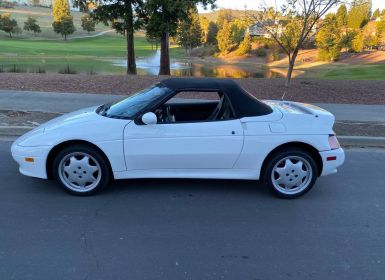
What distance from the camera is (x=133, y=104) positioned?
4.67 metres

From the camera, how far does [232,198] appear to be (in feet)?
15.0

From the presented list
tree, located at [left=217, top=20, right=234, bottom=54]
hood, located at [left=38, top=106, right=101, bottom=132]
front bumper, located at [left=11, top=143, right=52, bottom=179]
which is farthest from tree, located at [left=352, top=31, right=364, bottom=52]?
front bumper, located at [left=11, top=143, right=52, bottom=179]

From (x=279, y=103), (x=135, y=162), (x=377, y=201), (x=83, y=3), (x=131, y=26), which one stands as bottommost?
(x=377, y=201)

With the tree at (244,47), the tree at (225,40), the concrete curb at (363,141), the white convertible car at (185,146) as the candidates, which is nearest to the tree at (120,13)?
the concrete curb at (363,141)

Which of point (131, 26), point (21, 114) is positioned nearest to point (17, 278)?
point (21, 114)

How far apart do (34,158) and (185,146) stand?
1.68 m

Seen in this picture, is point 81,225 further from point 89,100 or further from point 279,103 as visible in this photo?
point 89,100

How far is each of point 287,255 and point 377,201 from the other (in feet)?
6.16

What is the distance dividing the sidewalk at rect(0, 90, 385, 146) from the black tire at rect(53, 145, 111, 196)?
10.6 ft

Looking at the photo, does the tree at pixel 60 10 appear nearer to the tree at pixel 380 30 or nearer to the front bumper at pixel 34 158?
the tree at pixel 380 30

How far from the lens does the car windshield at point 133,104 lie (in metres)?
4.50

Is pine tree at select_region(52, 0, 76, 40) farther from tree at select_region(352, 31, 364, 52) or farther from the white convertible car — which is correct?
the white convertible car

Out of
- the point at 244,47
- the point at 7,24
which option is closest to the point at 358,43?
the point at 244,47

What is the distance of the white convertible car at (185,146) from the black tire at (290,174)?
0.04ft
